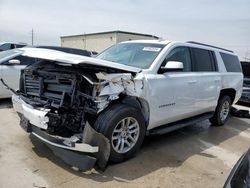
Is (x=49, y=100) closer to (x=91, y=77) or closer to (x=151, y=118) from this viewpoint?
(x=91, y=77)

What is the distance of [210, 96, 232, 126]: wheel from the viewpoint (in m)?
7.13

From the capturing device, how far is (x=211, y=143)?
19.4 ft

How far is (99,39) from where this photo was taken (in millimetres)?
36531

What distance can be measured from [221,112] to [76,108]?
4332 mm

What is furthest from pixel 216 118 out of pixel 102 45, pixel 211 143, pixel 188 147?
pixel 102 45

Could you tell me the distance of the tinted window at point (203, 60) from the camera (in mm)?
6011

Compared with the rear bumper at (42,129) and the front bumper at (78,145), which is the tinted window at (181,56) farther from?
the rear bumper at (42,129)

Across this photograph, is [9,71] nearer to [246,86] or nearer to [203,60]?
[203,60]

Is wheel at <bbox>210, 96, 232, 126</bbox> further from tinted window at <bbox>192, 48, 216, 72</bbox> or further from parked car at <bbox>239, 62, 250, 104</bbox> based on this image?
parked car at <bbox>239, 62, 250, 104</bbox>

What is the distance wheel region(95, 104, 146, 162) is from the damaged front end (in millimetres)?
130

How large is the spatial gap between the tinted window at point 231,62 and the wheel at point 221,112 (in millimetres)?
724

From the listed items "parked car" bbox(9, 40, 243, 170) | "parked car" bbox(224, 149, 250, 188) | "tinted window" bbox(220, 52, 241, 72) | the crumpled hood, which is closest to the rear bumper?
"parked car" bbox(9, 40, 243, 170)

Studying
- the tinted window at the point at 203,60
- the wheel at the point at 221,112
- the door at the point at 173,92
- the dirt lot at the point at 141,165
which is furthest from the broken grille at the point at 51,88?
the wheel at the point at 221,112

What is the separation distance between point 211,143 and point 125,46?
97.5 inches
